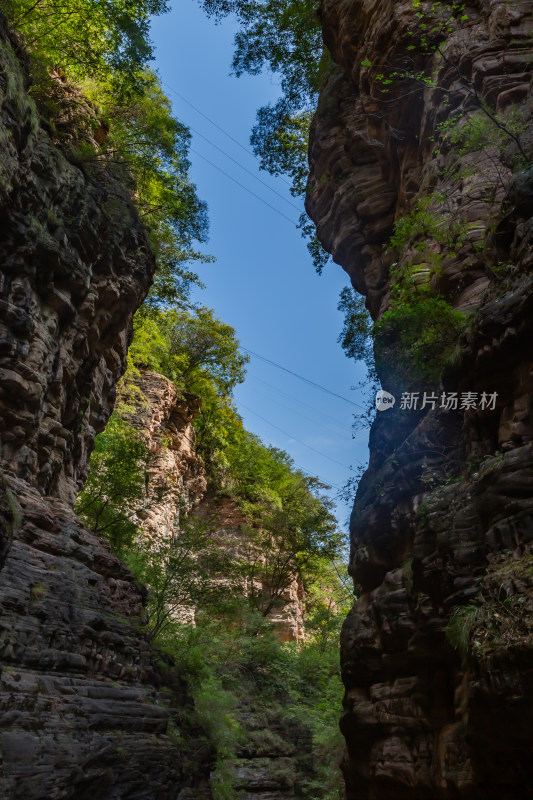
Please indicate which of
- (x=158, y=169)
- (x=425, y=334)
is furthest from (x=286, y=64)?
(x=425, y=334)

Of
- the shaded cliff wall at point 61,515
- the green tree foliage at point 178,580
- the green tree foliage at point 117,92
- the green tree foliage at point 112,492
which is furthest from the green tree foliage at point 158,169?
the green tree foliage at point 178,580

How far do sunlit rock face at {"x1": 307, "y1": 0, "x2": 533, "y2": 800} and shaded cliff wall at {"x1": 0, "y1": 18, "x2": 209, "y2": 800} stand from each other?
427 cm

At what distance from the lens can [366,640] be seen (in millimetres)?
10102

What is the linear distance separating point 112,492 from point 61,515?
6.77 metres

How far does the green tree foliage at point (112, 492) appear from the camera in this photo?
17203 mm

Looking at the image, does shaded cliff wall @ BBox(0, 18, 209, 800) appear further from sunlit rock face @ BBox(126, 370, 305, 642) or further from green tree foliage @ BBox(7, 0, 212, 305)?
sunlit rock face @ BBox(126, 370, 305, 642)

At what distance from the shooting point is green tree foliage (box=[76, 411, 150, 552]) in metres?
17.2

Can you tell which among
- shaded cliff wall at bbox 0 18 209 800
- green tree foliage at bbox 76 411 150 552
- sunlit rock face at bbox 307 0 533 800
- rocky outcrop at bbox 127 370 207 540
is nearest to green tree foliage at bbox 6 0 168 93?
shaded cliff wall at bbox 0 18 209 800

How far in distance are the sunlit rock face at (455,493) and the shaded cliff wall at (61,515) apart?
4271 mm

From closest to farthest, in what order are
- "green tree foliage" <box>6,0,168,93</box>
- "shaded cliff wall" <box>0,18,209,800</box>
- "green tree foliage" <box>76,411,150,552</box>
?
"shaded cliff wall" <box>0,18,209,800</box>, "green tree foliage" <box>6,0,168,93</box>, "green tree foliage" <box>76,411,150,552</box>

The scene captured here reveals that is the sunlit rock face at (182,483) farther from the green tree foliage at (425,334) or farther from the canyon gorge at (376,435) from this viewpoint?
the green tree foliage at (425,334)

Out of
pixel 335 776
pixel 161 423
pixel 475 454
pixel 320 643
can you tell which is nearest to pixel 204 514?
→ pixel 161 423

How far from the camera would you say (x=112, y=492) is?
1759 cm

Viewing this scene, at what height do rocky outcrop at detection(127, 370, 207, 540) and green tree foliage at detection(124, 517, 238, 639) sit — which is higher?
rocky outcrop at detection(127, 370, 207, 540)
